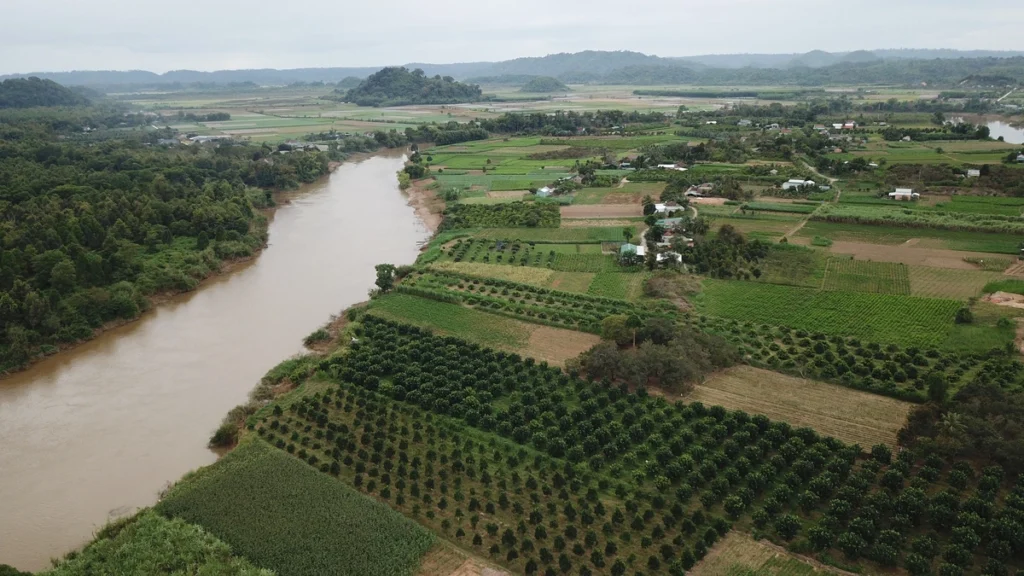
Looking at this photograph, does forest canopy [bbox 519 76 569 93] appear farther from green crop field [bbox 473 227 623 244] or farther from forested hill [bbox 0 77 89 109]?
green crop field [bbox 473 227 623 244]

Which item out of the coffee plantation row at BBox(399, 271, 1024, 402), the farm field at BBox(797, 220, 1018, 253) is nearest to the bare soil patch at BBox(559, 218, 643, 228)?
the farm field at BBox(797, 220, 1018, 253)

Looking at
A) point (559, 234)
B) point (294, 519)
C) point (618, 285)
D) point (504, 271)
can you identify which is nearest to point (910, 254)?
point (618, 285)

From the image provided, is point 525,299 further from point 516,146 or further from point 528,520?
point 516,146

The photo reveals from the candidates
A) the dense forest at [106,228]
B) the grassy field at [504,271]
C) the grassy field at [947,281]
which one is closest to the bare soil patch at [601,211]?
the grassy field at [504,271]

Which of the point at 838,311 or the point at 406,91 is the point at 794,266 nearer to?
the point at 838,311

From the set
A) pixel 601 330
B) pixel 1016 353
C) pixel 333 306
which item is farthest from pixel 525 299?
pixel 1016 353

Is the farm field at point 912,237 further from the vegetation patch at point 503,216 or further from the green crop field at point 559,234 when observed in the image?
the vegetation patch at point 503,216
